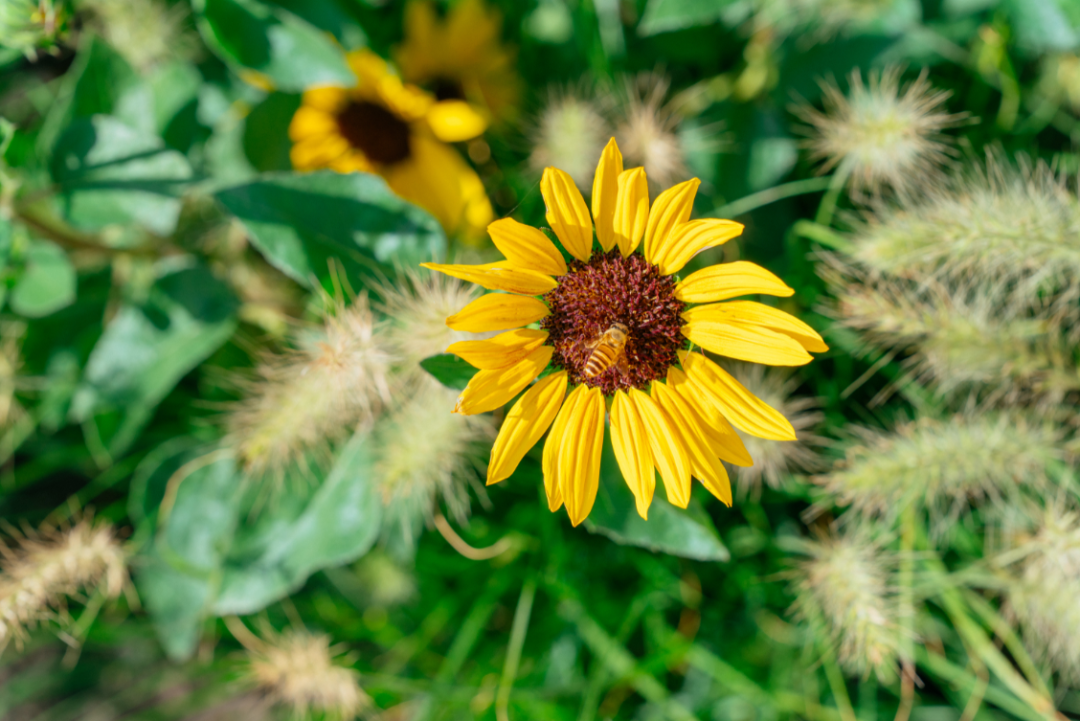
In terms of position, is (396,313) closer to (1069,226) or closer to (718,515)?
(718,515)

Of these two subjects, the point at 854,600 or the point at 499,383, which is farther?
the point at 854,600

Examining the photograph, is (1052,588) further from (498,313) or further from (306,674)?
(306,674)

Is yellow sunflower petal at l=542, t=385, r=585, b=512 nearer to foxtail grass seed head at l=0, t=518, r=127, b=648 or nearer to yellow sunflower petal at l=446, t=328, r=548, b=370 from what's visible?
yellow sunflower petal at l=446, t=328, r=548, b=370

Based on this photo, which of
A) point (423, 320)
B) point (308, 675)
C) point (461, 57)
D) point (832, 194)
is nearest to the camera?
point (423, 320)

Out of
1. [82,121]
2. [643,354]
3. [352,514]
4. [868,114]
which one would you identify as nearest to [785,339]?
[643,354]

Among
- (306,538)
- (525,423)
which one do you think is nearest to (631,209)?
(525,423)

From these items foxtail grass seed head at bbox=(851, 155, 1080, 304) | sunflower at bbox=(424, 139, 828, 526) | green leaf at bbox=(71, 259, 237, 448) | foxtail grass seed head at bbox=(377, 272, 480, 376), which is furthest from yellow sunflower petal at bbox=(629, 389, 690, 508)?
green leaf at bbox=(71, 259, 237, 448)

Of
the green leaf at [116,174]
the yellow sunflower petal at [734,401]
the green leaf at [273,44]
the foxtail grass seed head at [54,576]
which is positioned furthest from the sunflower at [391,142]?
the foxtail grass seed head at [54,576]
